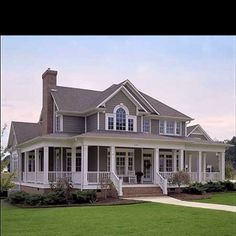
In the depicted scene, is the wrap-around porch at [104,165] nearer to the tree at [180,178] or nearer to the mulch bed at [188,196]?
the tree at [180,178]

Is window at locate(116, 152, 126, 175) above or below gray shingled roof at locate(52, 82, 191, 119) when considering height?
below

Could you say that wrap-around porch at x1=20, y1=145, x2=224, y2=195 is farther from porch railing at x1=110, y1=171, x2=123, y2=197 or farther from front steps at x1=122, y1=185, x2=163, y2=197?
front steps at x1=122, y1=185, x2=163, y2=197

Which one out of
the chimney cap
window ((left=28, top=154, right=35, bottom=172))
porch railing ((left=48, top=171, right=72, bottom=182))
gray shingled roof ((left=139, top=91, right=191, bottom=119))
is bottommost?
porch railing ((left=48, top=171, right=72, bottom=182))

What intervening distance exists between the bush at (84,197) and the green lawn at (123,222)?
3.27m

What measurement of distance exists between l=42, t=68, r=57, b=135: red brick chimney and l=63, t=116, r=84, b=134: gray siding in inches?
69.5

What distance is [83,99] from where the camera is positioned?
98.3ft

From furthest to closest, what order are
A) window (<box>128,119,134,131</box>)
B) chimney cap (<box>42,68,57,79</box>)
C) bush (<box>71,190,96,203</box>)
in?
chimney cap (<box>42,68,57,79</box>), window (<box>128,119,134,131</box>), bush (<box>71,190,96,203</box>)

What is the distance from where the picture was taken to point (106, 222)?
1348 centimetres

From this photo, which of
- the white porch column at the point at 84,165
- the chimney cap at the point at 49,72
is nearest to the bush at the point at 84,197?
the white porch column at the point at 84,165

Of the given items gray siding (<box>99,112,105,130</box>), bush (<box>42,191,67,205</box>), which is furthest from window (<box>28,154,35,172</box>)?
bush (<box>42,191,67,205</box>)

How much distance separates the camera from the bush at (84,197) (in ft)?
67.2

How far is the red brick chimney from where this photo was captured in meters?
29.4

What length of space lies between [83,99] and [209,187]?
10328 mm
